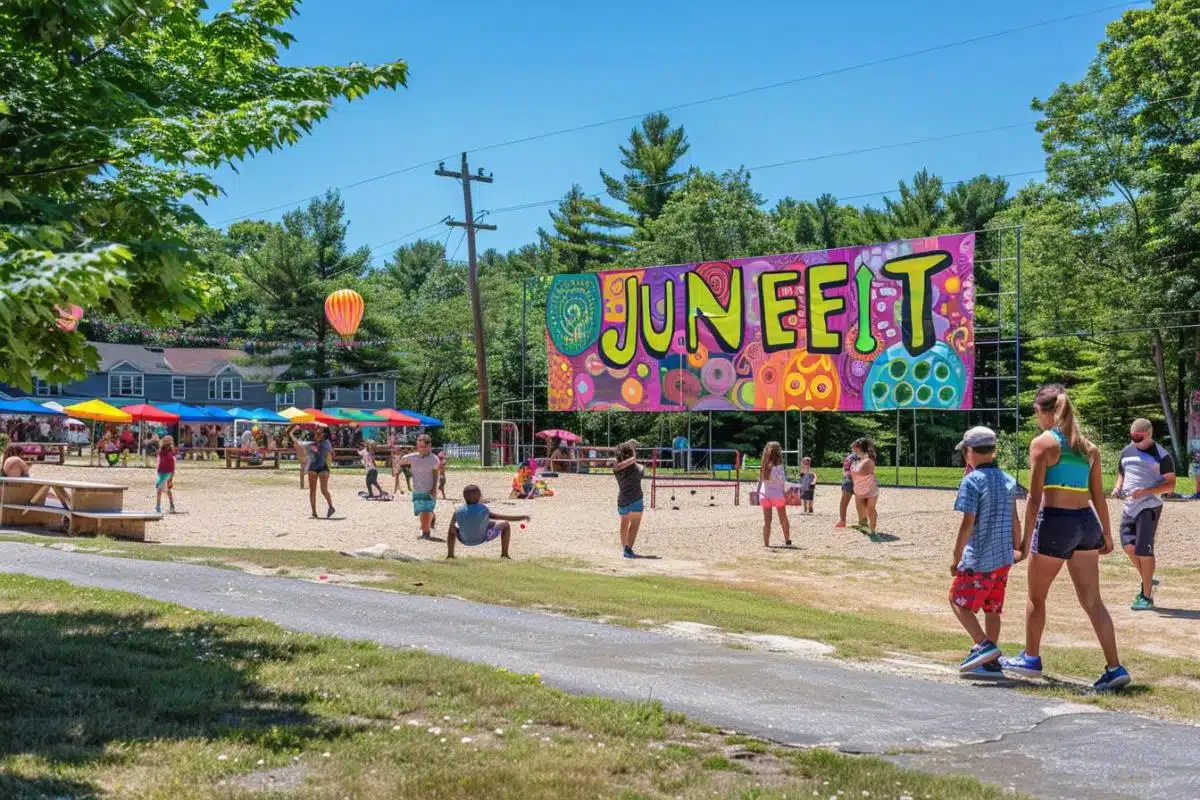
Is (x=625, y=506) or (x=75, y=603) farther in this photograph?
(x=625, y=506)

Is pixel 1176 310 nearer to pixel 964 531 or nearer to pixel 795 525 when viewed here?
pixel 795 525

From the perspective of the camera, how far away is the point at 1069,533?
25.1 feet

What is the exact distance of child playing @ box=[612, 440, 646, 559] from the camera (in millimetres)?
16734

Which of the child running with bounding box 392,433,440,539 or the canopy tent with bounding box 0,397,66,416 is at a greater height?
the canopy tent with bounding box 0,397,66,416

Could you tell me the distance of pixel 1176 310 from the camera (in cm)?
4231

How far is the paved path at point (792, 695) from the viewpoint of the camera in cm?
559

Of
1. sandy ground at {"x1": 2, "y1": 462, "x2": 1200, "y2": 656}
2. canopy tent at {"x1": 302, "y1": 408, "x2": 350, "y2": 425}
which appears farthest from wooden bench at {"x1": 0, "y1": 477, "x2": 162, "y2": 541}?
canopy tent at {"x1": 302, "y1": 408, "x2": 350, "y2": 425}

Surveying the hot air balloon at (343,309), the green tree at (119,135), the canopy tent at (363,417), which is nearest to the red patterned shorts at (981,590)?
the green tree at (119,135)

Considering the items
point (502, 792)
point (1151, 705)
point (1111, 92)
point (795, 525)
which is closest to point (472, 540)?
point (795, 525)

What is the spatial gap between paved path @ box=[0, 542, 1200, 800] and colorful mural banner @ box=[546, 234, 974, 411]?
24298mm

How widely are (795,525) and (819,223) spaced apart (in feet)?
175

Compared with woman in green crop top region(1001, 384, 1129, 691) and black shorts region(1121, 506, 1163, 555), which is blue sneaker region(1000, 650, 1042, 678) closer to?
woman in green crop top region(1001, 384, 1129, 691)

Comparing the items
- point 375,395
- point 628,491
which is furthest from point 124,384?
point 628,491

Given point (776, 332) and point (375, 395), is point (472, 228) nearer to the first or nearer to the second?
point (776, 332)
